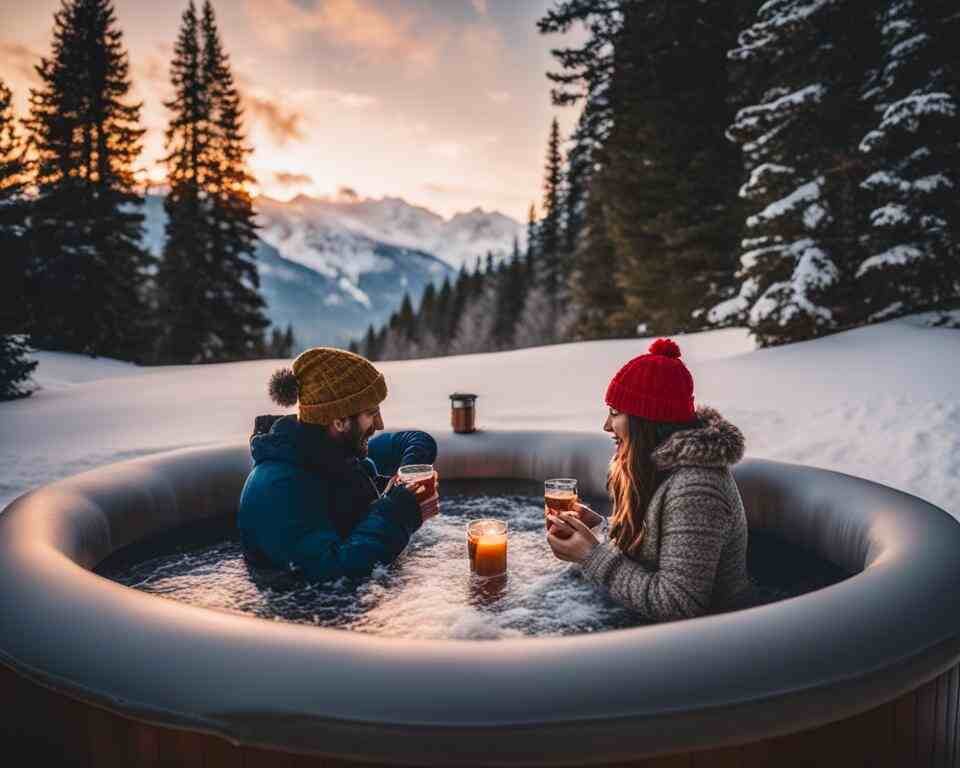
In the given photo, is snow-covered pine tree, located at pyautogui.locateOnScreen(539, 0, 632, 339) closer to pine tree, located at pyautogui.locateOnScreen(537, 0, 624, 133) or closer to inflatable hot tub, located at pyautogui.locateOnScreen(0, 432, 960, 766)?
pine tree, located at pyautogui.locateOnScreen(537, 0, 624, 133)

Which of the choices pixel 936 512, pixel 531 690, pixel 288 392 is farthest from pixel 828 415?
pixel 531 690

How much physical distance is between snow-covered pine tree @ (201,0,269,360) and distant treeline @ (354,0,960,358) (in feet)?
39.3

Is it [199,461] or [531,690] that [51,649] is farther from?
[199,461]

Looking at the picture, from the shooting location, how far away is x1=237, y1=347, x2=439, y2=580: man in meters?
2.46

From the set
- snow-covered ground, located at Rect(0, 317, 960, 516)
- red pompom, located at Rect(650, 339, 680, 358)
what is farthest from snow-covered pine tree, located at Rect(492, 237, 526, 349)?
red pompom, located at Rect(650, 339, 680, 358)

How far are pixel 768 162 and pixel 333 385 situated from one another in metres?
10.5

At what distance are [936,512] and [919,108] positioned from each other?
786 cm

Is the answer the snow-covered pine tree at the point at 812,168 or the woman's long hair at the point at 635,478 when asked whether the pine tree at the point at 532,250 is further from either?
the woman's long hair at the point at 635,478

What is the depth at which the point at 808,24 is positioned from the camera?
1009cm

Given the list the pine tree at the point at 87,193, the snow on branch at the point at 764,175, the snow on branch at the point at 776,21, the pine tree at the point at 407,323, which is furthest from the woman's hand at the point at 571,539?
the pine tree at the point at 407,323

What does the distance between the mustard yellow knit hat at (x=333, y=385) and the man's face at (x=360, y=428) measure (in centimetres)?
5

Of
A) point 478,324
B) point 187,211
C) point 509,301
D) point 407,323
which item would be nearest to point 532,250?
point 509,301

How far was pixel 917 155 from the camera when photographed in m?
9.03

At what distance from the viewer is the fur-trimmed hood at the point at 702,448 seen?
210 cm
